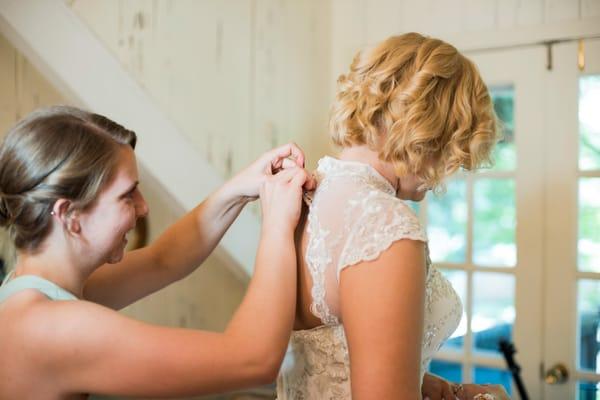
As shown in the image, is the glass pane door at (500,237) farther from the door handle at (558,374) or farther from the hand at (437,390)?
Answer: the hand at (437,390)

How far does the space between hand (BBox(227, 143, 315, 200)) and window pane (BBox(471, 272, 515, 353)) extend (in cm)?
187

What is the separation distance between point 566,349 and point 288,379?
1.82 metres

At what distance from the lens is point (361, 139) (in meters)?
1.29

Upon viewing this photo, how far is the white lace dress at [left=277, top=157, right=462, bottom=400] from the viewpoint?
42.0 inches

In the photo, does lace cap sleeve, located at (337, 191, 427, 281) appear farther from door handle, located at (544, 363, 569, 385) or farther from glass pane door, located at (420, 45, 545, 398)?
door handle, located at (544, 363, 569, 385)

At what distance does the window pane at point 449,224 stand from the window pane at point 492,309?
165 mm

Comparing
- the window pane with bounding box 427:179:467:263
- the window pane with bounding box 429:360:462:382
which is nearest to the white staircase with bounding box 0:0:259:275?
the window pane with bounding box 427:179:467:263

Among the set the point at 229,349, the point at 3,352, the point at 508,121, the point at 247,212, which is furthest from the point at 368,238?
the point at 508,121

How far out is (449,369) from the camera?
3129 mm

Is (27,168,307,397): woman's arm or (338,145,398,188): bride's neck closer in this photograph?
(27,168,307,397): woman's arm

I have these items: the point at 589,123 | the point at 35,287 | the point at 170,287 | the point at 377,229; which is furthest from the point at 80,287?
the point at 589,123

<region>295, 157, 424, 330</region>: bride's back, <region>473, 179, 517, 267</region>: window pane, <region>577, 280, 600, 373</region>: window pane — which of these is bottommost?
<region>577, 280, 600, 373</region>: window pane

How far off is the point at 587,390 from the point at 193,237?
2.06m

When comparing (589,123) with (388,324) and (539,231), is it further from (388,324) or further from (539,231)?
(388,324)
